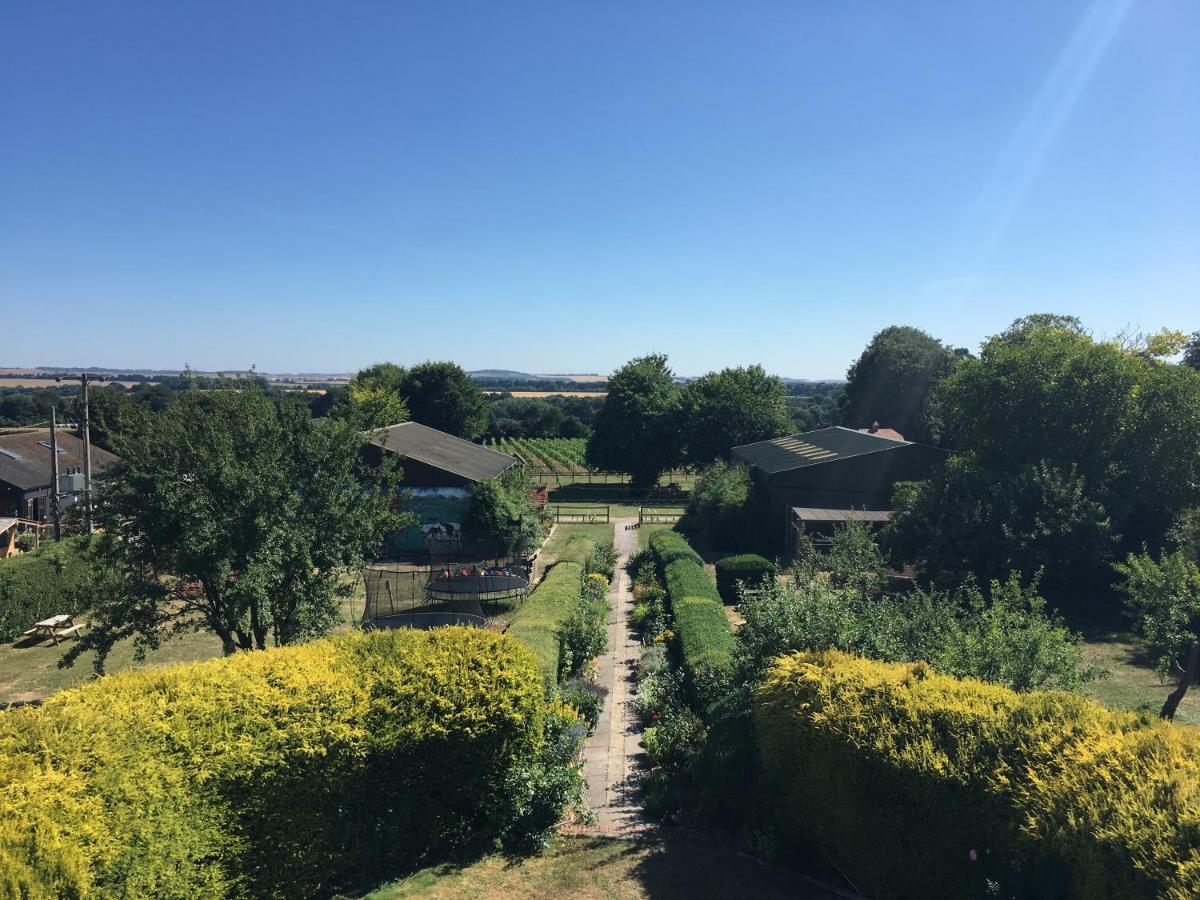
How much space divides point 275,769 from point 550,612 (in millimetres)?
8963

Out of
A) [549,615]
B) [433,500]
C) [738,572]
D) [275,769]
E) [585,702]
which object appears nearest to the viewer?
[275,769]

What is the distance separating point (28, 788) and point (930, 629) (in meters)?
10.2

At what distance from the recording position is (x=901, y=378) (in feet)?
212

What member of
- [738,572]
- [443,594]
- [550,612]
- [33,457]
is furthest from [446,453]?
[33,457]

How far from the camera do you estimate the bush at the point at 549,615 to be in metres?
12.5

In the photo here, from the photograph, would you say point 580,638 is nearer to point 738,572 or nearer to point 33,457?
point 738,572

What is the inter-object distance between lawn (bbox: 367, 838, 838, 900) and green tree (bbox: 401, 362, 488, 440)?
6365cm

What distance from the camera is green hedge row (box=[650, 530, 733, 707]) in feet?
39.4

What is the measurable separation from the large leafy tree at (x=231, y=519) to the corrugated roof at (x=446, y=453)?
14.5m

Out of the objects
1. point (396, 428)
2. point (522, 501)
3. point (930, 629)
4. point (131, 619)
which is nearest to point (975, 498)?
point (930, 629)

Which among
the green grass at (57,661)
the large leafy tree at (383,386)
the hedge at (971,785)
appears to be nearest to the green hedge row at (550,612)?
the green grass at (57,661)

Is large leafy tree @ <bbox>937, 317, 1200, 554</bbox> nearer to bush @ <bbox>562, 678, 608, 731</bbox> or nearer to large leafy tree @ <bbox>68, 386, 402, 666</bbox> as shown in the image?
bush @ <bbox>562, 678, 608, 731</bbox>

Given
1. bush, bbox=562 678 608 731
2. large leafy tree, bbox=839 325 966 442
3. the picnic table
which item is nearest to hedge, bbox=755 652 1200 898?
bush, bbox=562 678 608 731

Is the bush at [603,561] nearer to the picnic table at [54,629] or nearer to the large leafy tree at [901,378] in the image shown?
the picnic table at [54,629]
